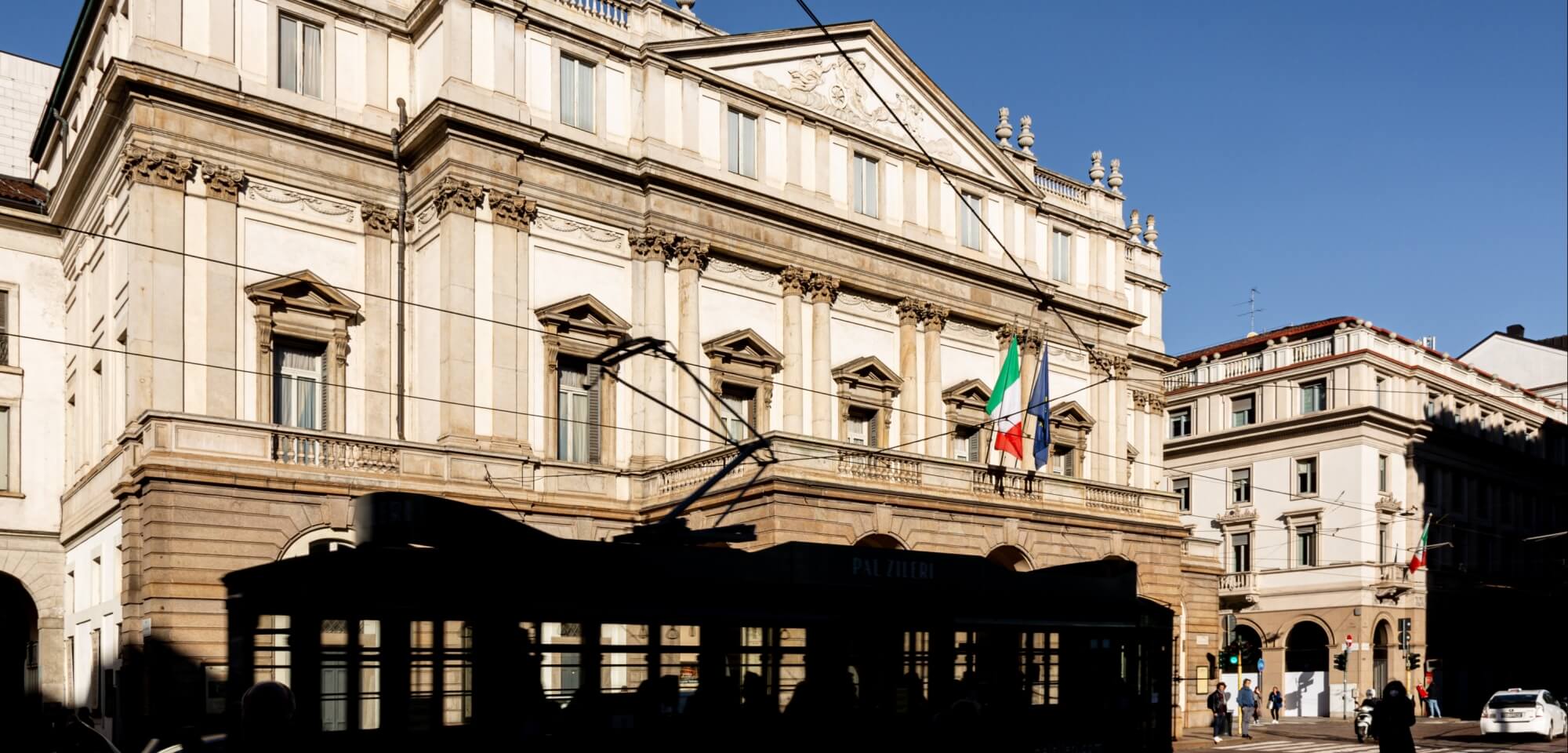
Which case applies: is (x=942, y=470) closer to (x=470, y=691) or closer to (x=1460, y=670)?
(x=470, y=691)

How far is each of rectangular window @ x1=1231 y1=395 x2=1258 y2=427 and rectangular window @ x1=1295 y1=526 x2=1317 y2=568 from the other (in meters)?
Result: 4.95

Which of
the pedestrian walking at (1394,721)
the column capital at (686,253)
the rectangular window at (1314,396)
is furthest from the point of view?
the rectangular window at (1314,396)

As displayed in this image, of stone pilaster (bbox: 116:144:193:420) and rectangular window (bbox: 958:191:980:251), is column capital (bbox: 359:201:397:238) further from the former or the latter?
rectangular window (bbox: 958:191:980:251)

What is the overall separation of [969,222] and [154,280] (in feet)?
65.7

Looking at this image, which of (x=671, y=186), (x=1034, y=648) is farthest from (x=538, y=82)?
(x=1034, y=648)

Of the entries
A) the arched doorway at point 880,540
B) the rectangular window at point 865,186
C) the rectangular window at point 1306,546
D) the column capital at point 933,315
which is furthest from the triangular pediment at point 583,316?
the rectangular window at point 1306,546

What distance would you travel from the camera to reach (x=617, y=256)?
31.1 meters

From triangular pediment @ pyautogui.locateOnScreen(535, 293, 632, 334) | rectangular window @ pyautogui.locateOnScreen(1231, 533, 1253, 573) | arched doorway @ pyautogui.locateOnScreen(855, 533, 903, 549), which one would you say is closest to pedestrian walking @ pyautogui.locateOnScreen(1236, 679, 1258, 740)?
arched doorway @ pyautogui.locateOnScreen(855, 533, 903, 549)

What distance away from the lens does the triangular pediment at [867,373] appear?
3459 cm

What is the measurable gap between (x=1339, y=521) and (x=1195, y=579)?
13810 millimetres

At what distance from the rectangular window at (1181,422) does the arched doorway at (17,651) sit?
4506 cm

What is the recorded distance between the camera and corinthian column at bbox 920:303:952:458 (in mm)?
36188

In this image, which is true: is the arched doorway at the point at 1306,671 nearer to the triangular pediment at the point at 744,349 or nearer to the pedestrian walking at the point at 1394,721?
the triangular pediment at the point at 744,349

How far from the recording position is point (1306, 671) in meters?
56.8
